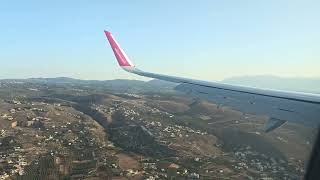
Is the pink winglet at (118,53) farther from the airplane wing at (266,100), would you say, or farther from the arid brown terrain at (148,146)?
the arid brown terrain at (148,146)

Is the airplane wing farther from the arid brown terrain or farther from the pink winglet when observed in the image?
the pink winglet

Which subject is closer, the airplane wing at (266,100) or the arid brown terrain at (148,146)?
the airplane wing at (266,100)

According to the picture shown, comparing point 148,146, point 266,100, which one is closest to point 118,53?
point 266,100

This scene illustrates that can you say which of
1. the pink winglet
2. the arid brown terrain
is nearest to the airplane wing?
the arid brown terrain

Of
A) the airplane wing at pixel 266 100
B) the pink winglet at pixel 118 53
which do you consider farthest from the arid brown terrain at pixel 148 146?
the pink winglet at pixel 118 53

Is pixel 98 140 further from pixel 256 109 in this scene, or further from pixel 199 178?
pixel 256 109

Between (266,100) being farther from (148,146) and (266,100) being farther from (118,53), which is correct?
(148,146)
